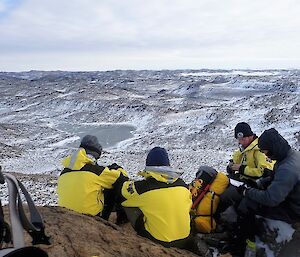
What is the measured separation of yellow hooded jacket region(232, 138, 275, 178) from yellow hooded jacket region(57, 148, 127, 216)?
7.23ft

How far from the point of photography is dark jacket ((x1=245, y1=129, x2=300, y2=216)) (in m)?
5.21

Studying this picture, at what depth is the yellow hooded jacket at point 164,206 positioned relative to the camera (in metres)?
4.99

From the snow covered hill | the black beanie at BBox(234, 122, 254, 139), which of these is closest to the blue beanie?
the black beanie at BBox(234, 122, 254, 139)

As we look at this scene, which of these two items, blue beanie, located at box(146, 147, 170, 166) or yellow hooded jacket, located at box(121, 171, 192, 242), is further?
blue beanie, located at box(146, 147, 170, 166)

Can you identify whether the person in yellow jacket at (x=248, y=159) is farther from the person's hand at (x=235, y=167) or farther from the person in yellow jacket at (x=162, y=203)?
the person in yellow jacket at (x=162, y=203)

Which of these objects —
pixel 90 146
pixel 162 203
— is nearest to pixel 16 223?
pixel 162 203

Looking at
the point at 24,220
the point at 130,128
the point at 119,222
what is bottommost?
the point at 130,128

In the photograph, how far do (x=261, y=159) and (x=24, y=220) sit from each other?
5.12 m

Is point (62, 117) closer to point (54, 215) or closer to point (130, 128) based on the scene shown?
point (130, 128)

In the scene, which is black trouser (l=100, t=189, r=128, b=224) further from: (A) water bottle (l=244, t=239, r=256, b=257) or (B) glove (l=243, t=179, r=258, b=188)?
(B) glove (l=243, t=179, r=258, b=188)

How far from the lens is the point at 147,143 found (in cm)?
3244

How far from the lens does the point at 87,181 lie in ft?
18.9

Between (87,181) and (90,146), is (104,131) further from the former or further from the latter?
(87,181)

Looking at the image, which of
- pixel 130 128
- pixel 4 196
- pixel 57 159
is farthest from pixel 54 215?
pixel 130 128
